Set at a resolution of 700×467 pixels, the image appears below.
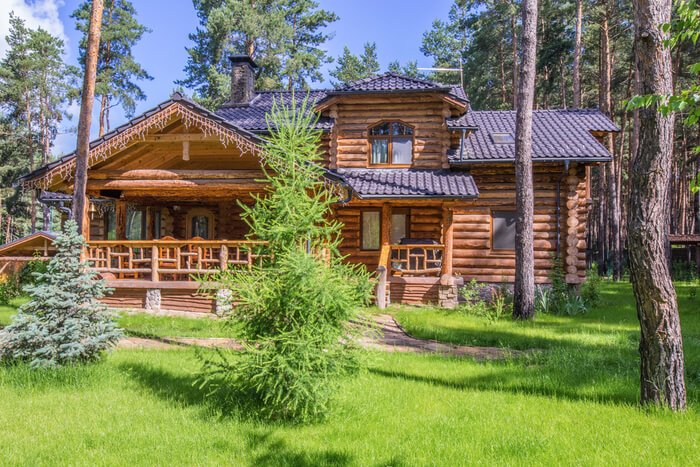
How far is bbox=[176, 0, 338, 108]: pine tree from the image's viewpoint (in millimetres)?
30422

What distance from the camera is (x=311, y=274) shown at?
4.87 metres

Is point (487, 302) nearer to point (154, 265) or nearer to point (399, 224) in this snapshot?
point (399, 224)

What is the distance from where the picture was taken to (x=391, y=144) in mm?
16109

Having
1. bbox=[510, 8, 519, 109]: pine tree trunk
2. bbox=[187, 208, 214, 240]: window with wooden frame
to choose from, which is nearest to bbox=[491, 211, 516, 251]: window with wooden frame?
bbox=[187, 208, 214, 240]: window with wooden frame

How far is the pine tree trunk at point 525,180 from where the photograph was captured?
38.0 feet

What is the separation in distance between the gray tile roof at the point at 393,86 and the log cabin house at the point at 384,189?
1.7 inches

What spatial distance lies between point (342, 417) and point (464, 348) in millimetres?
4332

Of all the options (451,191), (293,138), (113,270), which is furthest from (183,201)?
(293,138)

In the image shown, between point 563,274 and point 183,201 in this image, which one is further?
point 183,201

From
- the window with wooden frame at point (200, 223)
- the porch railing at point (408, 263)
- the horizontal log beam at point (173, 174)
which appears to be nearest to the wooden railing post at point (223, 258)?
the horizontal log beam at point (173, 174)

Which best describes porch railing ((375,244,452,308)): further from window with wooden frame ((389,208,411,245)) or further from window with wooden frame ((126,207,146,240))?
window with wooden frame ((126,207,146,240))

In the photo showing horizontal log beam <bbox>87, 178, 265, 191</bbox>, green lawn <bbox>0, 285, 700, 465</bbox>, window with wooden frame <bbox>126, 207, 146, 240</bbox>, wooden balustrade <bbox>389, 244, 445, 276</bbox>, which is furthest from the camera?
window with wooden frame <bbox>126, 207, 146, 240</bbox>

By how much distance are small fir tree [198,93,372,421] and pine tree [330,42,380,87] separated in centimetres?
4364

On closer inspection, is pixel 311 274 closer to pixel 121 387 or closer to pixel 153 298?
pixel 121 387
